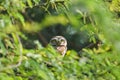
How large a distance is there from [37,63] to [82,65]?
26 centimetres

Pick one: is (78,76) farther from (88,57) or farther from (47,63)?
(47,63)

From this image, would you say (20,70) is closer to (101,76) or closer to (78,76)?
(78,76)

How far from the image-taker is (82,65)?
50.6 inches

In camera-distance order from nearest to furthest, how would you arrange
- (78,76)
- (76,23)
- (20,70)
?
1. (76,23)
2. (20,70)
3. (78,76)

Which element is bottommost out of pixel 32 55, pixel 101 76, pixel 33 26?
pixel 101 76

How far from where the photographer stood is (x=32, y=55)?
3.48 ft

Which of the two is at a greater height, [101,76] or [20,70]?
[20,70]

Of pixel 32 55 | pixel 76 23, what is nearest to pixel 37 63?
pixel 32 55

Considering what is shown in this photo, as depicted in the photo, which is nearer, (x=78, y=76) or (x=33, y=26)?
(x=33, y=26)

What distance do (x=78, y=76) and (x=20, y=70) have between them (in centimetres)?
21

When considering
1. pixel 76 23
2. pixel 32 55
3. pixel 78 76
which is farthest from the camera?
pixel 78 76

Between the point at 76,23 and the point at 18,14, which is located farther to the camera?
the point at 18,14

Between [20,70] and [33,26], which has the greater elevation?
[33,26]

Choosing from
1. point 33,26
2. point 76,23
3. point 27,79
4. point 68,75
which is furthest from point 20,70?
point 76,23
